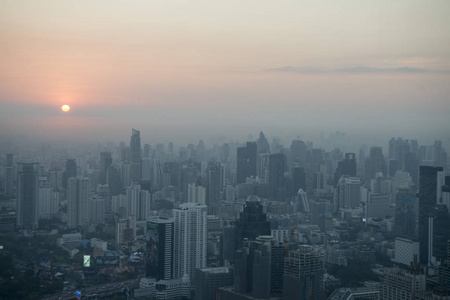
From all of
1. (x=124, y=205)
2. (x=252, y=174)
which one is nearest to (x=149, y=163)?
(x=124, y=205)

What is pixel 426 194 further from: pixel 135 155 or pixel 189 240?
pixel 135 155

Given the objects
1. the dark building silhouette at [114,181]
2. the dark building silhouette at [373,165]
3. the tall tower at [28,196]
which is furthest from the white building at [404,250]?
the dark building silhouette at [114,181]

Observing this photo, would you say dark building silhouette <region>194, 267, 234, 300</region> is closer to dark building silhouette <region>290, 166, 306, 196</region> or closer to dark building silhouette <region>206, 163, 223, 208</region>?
dark building silhouette <region>206, 163, 223, 208</region>

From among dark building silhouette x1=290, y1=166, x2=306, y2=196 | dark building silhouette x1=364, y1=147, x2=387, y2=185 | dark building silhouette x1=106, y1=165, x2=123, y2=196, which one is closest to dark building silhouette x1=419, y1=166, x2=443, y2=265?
dark building silhouette x1=364, y1=147, x2=387, y2=185

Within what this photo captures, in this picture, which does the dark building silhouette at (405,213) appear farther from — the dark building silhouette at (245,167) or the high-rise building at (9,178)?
the high-rise building at (9,178)

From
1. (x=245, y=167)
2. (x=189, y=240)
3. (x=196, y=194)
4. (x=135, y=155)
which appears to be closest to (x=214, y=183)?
(x=196, y=194)

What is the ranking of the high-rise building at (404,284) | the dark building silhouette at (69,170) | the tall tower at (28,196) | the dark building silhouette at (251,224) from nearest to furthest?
the high-rise building at (404,284) < the dark building silhouette at (251,224) < the tall tower at (28,196) < the dark building silhouette at (69,170)

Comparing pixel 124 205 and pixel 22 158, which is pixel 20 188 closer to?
pixel 22 158
